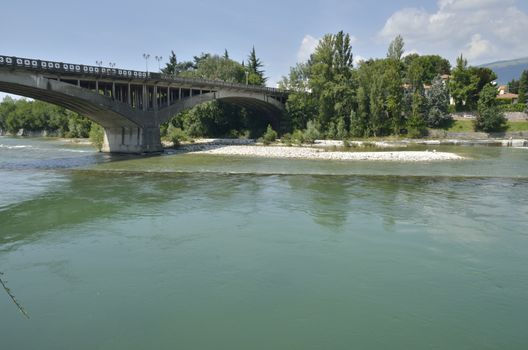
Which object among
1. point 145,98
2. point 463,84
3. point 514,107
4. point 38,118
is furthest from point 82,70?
point 38,118

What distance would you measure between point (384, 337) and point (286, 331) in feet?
7.60

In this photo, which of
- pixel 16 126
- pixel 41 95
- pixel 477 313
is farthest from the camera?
pixel 16 126

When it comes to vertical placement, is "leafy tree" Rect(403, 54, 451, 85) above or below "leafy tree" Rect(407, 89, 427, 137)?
above

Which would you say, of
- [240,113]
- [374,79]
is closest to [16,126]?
[240,113]

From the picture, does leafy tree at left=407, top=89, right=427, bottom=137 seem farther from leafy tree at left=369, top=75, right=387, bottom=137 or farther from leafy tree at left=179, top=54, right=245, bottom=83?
leafy tree at left=179, top=54, right=245, bottom=83

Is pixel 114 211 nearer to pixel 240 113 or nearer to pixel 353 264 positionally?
pixel 353 264

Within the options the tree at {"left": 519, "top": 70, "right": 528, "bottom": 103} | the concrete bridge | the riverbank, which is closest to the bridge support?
the concrete bridge

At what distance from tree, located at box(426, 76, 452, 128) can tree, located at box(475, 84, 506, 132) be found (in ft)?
20.7

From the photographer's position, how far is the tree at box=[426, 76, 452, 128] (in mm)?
79562

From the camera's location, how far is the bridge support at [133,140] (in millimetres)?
59250

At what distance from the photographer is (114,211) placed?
22344mm

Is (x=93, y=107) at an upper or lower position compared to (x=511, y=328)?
upper

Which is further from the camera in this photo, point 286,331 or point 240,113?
point 240,113

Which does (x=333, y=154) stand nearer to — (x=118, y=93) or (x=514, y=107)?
(x=118, y=93)
